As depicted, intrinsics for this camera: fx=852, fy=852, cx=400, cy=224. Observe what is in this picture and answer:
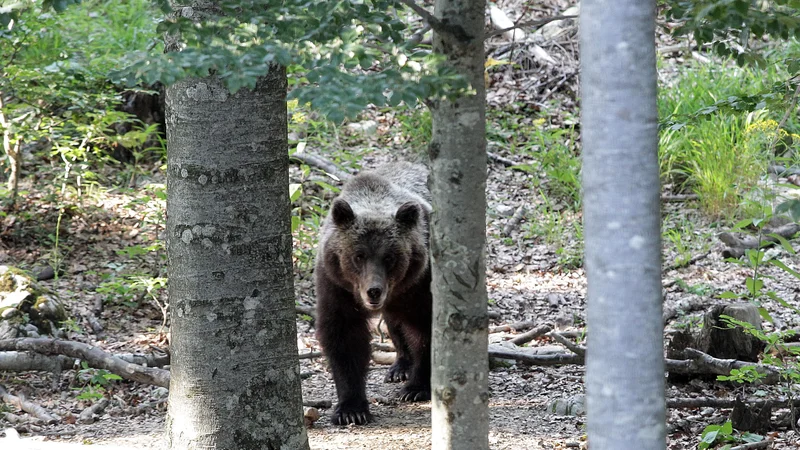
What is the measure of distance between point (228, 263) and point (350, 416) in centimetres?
195

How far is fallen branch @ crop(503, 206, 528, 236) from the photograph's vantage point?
9078 millimetres

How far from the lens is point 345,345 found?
5.70 metres

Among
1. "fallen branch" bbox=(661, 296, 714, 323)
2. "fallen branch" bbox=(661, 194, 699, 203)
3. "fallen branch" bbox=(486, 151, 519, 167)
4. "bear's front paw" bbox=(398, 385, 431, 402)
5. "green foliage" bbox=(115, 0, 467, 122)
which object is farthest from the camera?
"fallen branch" bbox=(486, 151, 519, 167)

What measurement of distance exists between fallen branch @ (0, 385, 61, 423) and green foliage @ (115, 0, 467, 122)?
326 centimetres

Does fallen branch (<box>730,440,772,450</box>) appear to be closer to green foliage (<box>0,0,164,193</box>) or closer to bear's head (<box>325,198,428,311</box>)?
bear's head (<box>325,198,428,311</box>)

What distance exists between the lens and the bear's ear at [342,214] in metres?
5.69

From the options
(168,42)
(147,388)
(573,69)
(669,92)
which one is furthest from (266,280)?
(573,69)

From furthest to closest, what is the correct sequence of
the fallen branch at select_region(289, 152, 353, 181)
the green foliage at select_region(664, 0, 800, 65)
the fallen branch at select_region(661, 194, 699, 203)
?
the fallen branch at select_region(289, 152, 353, 181)
the fallen branch at select_region(661, 194, 699, 203)
the green foliage at select_region(664, 0, 800, 65)

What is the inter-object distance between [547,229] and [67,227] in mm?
4755

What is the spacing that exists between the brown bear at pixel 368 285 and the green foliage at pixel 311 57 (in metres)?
3.05

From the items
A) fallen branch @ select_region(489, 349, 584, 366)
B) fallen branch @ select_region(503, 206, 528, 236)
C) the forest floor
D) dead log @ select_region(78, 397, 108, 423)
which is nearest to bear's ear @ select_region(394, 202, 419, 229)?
fallen branch @ select_region(489, 349, 584, 366)

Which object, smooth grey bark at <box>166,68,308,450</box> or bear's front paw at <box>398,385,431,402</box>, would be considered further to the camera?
bear's front paw at <box>398,385,431,402</box>

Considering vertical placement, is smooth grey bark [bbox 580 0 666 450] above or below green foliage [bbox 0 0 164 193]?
below

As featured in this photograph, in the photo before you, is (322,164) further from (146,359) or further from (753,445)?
(753,445)
